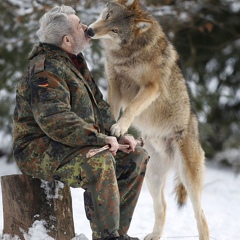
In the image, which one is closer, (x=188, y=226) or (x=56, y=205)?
(x=56, y=205)

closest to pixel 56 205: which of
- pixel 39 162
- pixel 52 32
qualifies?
pixel 39 162

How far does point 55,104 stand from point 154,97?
178cm

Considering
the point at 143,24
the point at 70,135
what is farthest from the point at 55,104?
the point at 143,24

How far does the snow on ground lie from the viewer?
17.8ft

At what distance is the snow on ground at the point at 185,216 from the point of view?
214 inches

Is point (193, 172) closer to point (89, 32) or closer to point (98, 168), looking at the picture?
point (89, 32)

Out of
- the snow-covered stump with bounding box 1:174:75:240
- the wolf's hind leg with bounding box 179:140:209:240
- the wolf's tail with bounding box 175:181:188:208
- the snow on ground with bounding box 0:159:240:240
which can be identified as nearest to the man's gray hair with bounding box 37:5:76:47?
the snow-covered stump with bounding box 1:174:75:240

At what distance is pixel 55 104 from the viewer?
3283mm

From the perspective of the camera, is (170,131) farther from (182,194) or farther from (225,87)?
(225,87)

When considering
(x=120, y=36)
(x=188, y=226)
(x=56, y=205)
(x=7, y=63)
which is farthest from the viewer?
(x=7, y=63)

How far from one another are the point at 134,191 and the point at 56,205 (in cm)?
60

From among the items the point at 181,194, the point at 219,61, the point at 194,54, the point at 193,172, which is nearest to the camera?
the point at 193,172

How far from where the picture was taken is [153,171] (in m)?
5.46

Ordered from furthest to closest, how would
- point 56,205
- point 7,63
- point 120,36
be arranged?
point 7,63 → point 120,36 → point 56,205
